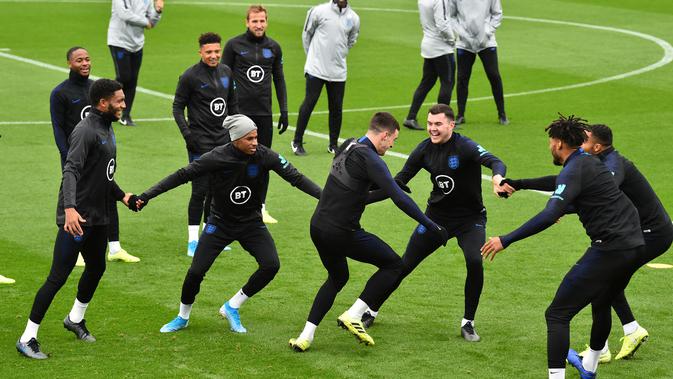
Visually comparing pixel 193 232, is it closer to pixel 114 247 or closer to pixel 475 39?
pixel 114 247

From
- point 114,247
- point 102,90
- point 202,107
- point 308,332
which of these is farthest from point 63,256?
point 202,107

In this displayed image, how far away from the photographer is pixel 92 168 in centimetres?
1080

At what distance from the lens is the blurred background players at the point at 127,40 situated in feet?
70.6

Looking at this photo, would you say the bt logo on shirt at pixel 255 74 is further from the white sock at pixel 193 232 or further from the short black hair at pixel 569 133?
the short black hair at pixel 569 133

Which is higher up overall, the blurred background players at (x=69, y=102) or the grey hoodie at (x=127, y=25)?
the blurred background players at (x=69, y=102)

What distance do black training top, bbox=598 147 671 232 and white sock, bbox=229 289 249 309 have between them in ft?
11.4

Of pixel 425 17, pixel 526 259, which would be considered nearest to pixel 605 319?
pixel 526 259

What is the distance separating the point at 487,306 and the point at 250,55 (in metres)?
5.35

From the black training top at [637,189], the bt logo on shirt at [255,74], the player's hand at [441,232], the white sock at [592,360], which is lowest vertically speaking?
the white sock at [592,360]

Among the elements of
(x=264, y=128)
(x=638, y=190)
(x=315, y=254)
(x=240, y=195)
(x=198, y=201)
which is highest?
(x=638, y=190)

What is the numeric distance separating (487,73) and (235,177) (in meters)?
11.1

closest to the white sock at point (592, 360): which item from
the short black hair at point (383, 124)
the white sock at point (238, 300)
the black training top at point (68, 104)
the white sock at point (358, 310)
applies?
the white sock at point (358, 310)

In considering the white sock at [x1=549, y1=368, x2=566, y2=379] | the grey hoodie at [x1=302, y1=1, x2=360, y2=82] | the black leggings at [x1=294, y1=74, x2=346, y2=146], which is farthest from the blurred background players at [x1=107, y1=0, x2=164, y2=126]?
the white sock at [x1=549, y1=368, x2=566, y2=379]

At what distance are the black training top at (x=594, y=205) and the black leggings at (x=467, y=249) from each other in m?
1.55
